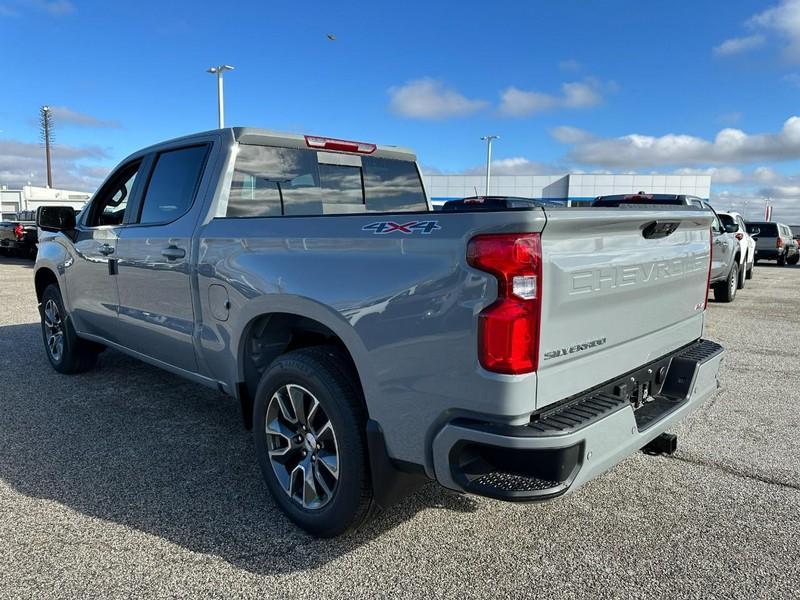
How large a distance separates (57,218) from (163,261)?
1883 millimetres

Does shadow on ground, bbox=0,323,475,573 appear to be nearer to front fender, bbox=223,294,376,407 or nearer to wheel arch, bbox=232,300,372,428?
wheel arch, bbox=232,300,372,428

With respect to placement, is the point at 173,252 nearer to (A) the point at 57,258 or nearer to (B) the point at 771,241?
(A) the point at 57,258

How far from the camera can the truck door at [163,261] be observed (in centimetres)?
363

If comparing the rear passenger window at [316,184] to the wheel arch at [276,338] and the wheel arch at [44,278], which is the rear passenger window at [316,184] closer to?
the wheel arch at [276,338]

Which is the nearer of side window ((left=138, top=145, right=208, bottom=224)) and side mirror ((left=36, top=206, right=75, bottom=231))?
side window ((left=138, top=145, right=208, bottom=224))

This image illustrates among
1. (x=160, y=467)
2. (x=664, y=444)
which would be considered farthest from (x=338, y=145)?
(x=664, y=444)

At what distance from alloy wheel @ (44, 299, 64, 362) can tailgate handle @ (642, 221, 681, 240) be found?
16.6 ft

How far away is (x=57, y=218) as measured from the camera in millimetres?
4980

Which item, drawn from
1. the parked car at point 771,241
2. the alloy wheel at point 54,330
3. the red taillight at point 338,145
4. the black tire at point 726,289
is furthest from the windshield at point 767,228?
the alloy wheel at point 54,330

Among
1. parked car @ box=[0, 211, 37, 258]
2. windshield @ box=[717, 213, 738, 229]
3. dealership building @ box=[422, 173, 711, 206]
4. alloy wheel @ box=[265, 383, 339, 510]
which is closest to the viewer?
alloy wheel @ box=[265, 383, 339, 510]

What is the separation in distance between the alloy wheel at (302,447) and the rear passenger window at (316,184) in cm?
122

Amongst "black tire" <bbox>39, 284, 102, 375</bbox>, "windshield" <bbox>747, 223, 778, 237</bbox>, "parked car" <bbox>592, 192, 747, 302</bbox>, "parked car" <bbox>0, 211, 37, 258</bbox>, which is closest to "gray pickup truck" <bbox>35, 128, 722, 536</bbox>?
"black tire" <bbox>39, 284, 102, 375</bbox>

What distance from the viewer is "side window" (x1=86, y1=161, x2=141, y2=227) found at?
4520mm

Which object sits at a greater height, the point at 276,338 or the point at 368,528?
the point at 276,338
